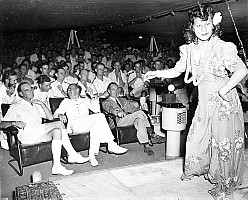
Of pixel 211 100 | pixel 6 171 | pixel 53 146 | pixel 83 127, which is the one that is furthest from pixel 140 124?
pixel 211 100

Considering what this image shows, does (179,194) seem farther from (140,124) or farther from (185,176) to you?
(140,124)

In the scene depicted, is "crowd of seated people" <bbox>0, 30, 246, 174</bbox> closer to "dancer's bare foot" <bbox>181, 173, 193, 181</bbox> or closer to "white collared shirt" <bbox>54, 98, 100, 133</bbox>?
"white collared shirt" <bbox>54, 98, 100, 133</bbox>

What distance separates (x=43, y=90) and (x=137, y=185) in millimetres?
2473

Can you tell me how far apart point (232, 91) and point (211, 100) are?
0.45 feet

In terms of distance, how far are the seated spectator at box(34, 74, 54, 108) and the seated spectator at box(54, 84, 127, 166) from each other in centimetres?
42

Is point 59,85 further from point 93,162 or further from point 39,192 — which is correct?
point 39,192

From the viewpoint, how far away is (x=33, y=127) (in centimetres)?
364

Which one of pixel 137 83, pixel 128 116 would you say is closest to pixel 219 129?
pixel 128 116

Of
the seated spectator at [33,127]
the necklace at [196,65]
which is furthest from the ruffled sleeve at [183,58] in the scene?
the seated spectator at [33,127]

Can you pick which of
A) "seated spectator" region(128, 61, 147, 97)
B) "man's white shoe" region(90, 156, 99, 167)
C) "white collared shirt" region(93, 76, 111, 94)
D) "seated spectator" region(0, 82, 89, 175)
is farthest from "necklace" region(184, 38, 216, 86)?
"seated spectator" region(128, 61, 147, 97)

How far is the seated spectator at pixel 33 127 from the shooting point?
3.54 metres

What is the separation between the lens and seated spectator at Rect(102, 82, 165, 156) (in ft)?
14.0

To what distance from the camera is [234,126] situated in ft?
6.93

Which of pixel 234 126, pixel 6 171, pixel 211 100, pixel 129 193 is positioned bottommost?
pixel 6 171
